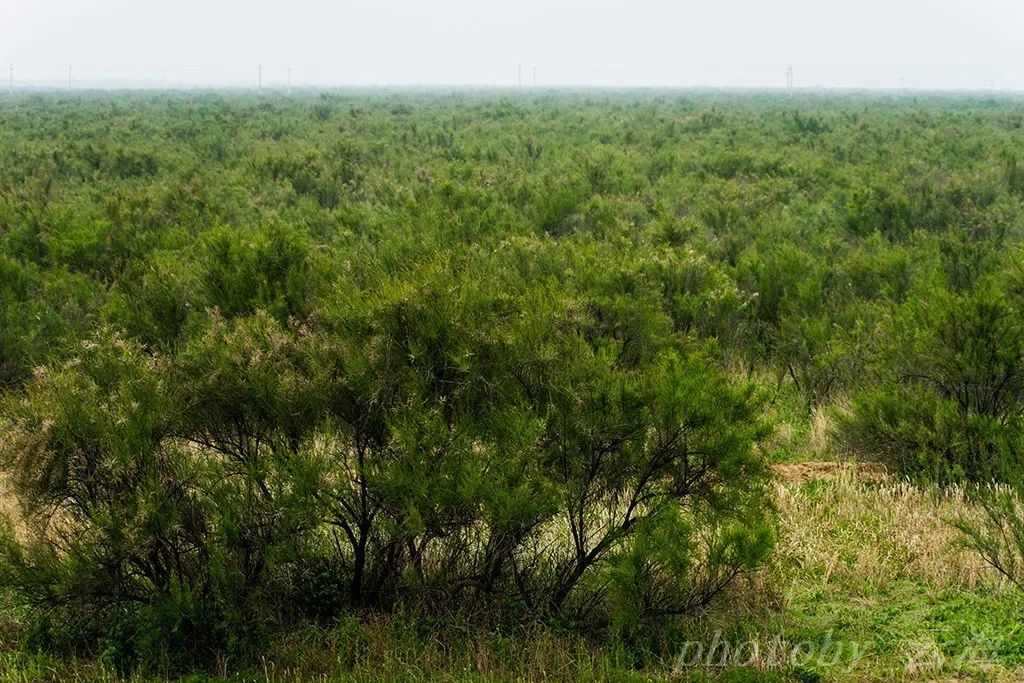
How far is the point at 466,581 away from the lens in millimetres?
7477

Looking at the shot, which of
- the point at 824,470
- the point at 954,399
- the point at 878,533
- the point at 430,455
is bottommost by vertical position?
the point at 824,470

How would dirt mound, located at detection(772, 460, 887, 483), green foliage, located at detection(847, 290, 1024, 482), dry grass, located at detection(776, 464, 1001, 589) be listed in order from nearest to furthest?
1. dry grass, located at detection(776, 464, 1001, 589)
2. green foliage, located at detection(847, 290, 1024, 482)
3. dirt mound, located at detection(772, 460, 887, 483)

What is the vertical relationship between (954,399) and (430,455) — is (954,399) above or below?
below

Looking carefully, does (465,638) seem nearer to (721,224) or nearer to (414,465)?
(414,465)

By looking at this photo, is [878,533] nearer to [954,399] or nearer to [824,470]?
[824,470]

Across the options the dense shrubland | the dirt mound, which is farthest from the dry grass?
the dense shrubland

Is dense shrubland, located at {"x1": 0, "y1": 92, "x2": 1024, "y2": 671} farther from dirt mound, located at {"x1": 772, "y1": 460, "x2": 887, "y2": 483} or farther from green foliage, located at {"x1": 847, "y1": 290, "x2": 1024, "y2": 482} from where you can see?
dirt mound, located at {"x1": 772, "y1": 460, "x2": 887, "y2": 483}

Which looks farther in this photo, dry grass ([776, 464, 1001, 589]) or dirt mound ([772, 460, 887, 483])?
dirt mound ([772, 460, 887, 483])

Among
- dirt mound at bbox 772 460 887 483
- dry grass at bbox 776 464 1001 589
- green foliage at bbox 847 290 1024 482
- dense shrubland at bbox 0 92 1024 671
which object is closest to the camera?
dense shrubland at bbox 0 92 1024 671

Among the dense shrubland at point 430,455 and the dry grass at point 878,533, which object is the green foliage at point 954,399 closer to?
the dense shrubland at point 430,455

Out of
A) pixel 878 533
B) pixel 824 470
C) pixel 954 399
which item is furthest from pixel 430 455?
pixel 954 399

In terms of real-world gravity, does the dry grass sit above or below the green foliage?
below

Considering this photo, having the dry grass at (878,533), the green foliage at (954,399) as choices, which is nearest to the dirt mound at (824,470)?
the green foliage at (954,399)

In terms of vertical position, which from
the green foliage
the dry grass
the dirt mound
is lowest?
the dirt mound
